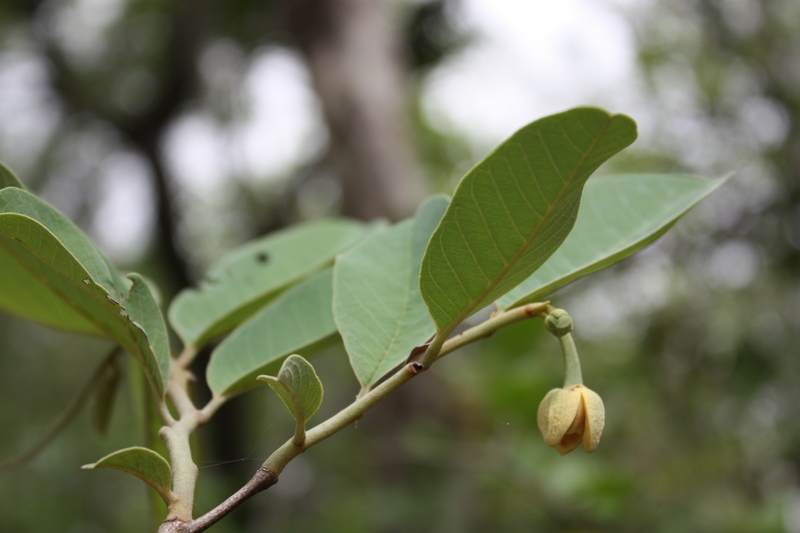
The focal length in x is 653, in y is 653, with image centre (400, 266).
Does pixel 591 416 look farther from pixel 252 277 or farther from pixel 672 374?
pixel 672 374

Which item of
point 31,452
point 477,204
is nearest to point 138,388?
point 31,452

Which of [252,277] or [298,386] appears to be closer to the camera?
[298,386]

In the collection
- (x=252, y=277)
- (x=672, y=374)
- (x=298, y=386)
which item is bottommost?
(x=672, y=374)

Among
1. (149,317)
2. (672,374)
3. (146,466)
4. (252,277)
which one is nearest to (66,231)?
(149,317)

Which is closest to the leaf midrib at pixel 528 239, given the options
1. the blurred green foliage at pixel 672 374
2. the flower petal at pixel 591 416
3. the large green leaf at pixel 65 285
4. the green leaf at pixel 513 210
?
the green leaf at pixel 513 210

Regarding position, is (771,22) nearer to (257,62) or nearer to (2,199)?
(2,199)

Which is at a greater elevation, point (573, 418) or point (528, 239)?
point (528, 239)

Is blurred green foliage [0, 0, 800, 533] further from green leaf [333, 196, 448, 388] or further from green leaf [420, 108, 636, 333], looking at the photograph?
green leaf [420, 108, 636, 333]

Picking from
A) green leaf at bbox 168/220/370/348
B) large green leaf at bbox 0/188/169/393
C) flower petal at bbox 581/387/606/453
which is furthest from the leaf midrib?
green leaf at bbox 168/220/370/348
